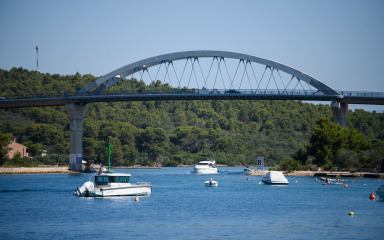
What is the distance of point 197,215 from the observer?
4859cm

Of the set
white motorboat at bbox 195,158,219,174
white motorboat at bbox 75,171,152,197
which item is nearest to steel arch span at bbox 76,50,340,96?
white motorboat at bbox 195,158,219,174

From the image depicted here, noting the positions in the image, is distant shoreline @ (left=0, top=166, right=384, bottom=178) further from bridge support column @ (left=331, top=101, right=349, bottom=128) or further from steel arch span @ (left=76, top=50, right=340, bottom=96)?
steel arch span @ (left=76, top=50, right=340, bottom=96)

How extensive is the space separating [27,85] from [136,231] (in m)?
164

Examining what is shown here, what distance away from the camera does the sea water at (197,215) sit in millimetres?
38781

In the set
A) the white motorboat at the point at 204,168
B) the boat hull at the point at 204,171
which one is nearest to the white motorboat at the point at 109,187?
the white motorboat at the point at 204,168

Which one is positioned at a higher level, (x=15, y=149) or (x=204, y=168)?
(x=15, y=149)

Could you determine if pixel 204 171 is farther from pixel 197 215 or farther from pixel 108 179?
pixel 197 215

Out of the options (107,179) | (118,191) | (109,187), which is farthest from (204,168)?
(109,187)

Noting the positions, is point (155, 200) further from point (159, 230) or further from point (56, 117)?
point (56, 117)

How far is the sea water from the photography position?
1527 inches

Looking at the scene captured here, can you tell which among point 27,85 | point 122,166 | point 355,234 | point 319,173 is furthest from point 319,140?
point 27,85

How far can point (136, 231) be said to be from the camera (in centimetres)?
3972

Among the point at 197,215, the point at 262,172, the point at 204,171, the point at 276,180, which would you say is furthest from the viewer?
the point at 204,171

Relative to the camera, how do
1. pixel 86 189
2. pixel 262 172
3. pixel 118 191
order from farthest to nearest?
pixel 262 172
pixel 86 189
pixel 118 191
